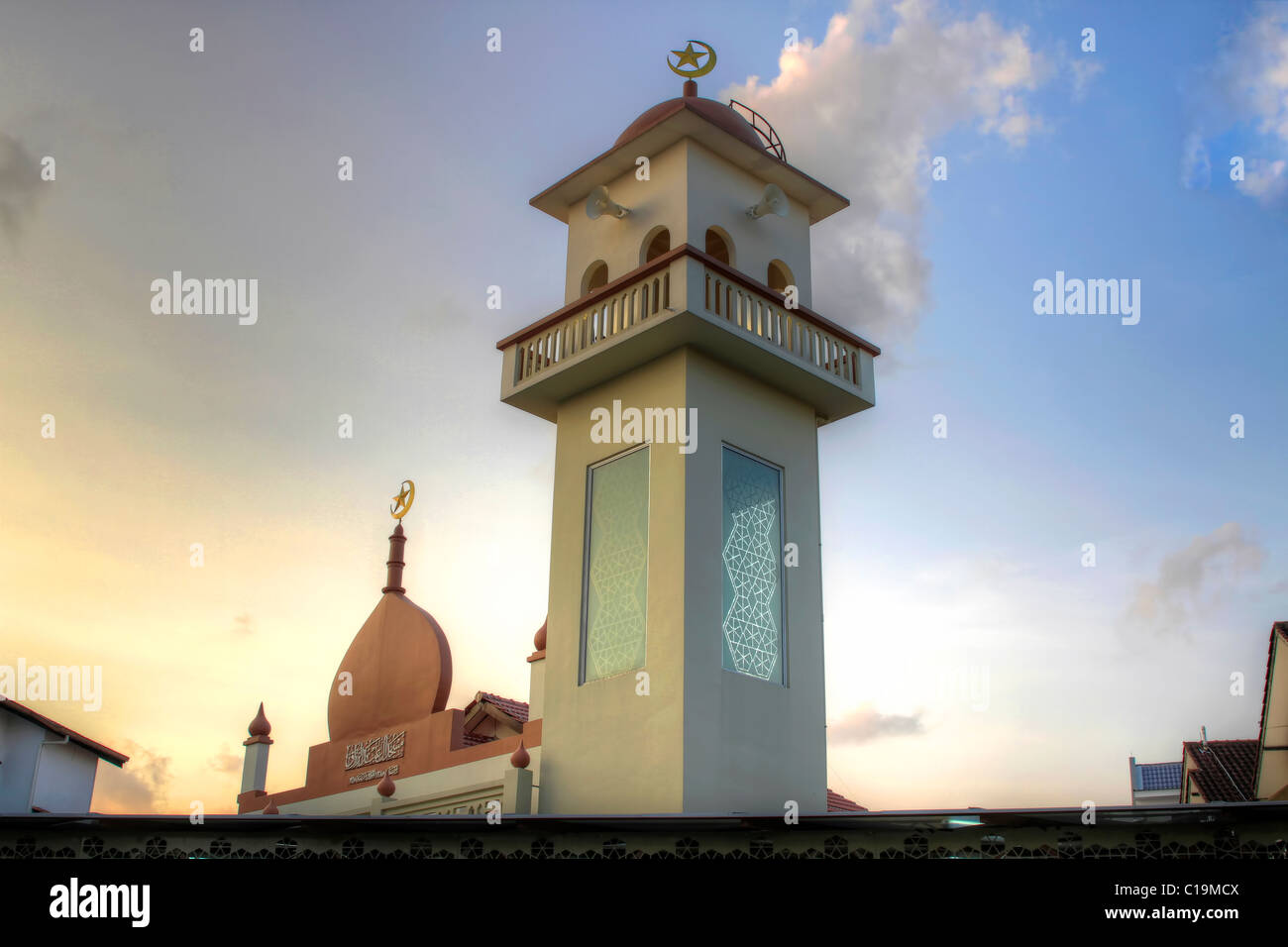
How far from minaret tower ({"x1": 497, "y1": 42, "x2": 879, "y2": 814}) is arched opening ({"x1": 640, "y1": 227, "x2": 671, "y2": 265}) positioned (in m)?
0.03

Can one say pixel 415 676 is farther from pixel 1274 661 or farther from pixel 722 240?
pixel 1274 661

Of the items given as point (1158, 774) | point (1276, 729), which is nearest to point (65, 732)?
point (1276, 729)

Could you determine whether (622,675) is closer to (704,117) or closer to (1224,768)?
(704,117)

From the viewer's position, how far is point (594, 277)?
1232 centimetres

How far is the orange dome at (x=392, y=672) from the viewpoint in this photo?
492 inches

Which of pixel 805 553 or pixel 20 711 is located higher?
pixel 805 553

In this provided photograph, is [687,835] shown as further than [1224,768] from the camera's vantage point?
No

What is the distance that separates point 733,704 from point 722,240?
471cm

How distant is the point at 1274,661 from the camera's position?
15.9 m

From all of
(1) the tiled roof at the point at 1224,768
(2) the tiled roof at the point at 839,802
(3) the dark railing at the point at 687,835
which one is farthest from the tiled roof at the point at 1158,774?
(3) the dark railing at the point at 687,835

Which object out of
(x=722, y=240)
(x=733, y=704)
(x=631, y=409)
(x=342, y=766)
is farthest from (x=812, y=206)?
(x=342, y=766)

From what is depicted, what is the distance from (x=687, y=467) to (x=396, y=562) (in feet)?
16.2

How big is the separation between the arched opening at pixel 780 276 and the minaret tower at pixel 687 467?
2 cm
